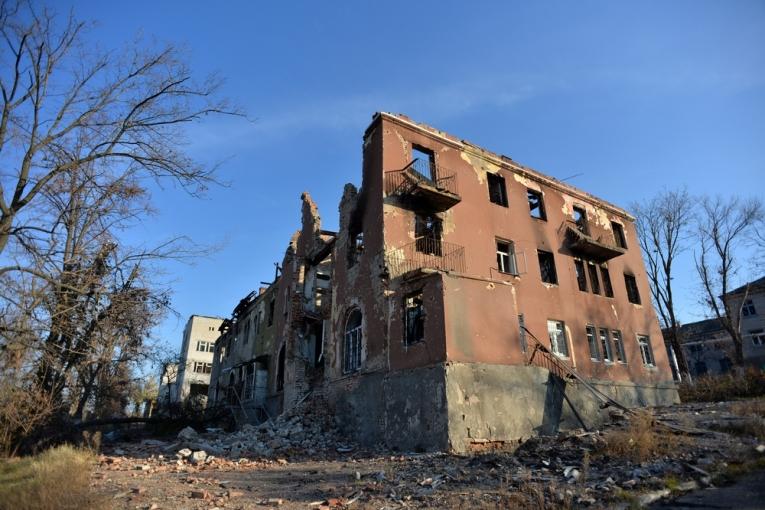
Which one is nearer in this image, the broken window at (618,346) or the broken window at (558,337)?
the broken window at (558,337)

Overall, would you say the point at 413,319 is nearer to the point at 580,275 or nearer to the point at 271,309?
the point at 580,275

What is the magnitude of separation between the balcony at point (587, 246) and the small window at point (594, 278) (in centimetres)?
40

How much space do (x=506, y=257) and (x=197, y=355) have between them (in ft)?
147

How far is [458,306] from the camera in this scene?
13.1 m

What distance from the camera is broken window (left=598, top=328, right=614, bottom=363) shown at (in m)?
19.9

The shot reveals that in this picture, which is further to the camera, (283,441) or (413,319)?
(283,441)

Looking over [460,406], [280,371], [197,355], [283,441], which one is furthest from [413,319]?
[197,355]

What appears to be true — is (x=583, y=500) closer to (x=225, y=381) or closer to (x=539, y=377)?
(x=539, y=377)

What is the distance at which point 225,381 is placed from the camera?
34.1 meters

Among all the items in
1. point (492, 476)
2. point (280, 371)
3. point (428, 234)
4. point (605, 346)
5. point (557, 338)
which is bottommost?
point (492, 476)

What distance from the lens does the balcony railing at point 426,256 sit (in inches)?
612

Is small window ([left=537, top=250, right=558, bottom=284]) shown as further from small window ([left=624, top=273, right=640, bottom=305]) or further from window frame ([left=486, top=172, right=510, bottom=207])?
small window ([left=624, top=273, right=640, bottom=305])

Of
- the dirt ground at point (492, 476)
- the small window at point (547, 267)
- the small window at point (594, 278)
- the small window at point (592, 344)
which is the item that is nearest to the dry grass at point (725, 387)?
the small window at point (592, 344)

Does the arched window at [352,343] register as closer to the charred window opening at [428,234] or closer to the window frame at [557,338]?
the charred window opening at [428,234]
